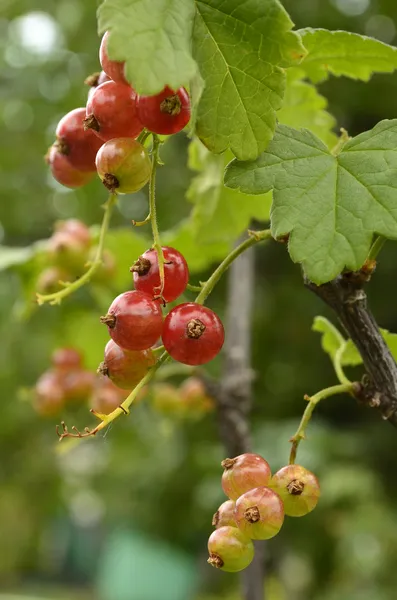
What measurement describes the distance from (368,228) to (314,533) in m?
2.51

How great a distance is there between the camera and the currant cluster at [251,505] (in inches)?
18.5

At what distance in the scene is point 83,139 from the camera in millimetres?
557

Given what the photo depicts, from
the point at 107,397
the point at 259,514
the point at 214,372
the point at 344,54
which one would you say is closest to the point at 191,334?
the point at 259,514

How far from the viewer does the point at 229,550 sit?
47cm

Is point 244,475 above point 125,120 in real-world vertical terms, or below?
below

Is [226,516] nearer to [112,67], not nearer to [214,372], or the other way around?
[112,67]

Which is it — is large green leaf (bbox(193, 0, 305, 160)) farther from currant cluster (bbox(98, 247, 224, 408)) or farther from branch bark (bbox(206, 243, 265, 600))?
branch bark (bbox(206, 243, 265, 600))

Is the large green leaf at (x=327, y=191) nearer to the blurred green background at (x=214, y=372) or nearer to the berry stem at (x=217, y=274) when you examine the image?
the berry stem at (x=217, y=274)

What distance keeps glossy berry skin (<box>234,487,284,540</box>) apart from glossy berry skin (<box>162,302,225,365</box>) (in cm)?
10

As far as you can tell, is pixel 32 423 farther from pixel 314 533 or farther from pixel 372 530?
pixel 372 530

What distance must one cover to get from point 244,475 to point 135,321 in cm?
14

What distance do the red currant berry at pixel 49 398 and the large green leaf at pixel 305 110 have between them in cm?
60

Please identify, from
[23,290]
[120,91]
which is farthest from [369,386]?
[23,290]

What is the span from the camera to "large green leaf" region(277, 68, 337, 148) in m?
0.73
